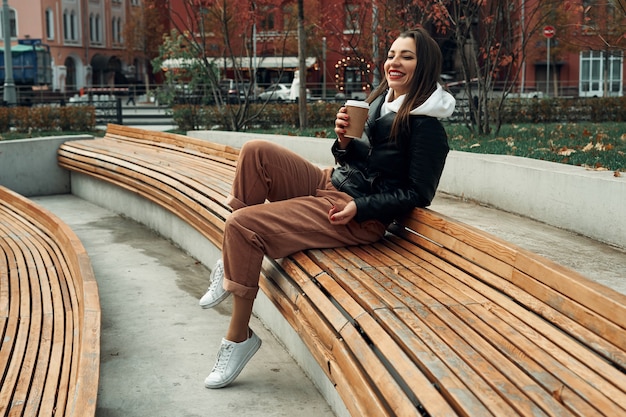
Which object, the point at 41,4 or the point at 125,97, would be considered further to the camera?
the point at 41,4

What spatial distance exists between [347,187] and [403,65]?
2.15 feet

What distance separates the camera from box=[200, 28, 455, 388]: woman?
12.9 feet

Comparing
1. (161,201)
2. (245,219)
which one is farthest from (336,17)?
(245,219)

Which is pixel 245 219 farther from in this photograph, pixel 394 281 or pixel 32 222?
pixel 32 222

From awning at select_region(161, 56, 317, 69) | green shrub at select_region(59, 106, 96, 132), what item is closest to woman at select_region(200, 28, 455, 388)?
green shrub at select_region(59, 106, 96, 132)

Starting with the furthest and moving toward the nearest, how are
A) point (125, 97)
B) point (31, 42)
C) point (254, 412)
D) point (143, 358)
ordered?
1. point (31, 42)
2. point (125, 97)
3. point (143, 358)
4. point (254, 412)

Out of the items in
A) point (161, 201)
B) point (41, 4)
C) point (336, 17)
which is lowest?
point (161, 201)

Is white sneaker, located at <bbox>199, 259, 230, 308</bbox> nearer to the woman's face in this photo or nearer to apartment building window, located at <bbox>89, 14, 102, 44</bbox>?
the woman's face

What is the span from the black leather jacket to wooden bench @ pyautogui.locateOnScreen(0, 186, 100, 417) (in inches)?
56.4

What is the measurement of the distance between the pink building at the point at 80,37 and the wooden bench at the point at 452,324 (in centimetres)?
5188

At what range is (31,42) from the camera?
157ft

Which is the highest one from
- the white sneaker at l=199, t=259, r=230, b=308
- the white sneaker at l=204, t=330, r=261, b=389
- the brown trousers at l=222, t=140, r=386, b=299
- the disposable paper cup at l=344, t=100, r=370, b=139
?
the disposable paper cup at l=344, t=100, r=370, b=139

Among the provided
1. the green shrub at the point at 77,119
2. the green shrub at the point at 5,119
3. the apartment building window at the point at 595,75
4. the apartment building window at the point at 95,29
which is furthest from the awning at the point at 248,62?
the apartment building window at the point at 95,29

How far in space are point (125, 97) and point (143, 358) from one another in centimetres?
3667
